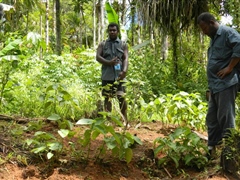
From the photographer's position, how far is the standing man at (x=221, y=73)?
3371 mm

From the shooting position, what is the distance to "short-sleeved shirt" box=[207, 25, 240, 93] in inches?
132

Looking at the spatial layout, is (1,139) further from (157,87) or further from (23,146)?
(157,87)

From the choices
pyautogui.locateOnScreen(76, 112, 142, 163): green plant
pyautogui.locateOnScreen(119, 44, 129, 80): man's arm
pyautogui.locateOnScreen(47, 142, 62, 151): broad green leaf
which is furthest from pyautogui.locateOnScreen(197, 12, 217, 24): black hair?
pyautogui.locateOnScreen(47, 142, 62, 151): broad green leaf

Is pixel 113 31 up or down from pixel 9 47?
up

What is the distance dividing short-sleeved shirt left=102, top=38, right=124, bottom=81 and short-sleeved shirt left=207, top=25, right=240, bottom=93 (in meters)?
1.68

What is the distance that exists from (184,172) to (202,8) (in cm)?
686

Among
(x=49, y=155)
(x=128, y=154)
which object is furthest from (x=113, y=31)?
(x=49, y=155)

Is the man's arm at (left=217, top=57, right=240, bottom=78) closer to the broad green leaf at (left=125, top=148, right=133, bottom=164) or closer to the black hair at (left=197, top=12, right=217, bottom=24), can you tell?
the black hair at (left=197, top=12, right=217, bottom=24)

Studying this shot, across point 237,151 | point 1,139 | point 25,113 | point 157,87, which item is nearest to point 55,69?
point 157,87

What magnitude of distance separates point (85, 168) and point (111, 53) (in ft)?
7.41

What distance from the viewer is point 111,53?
493cm

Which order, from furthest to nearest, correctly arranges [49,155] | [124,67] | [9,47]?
[124,67] < [9,47] < [49,155]

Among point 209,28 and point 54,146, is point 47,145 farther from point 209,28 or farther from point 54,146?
point 209,28

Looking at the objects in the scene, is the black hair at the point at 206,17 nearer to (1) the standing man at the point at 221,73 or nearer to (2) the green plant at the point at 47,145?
(1) the standing man at the point at 221,73
